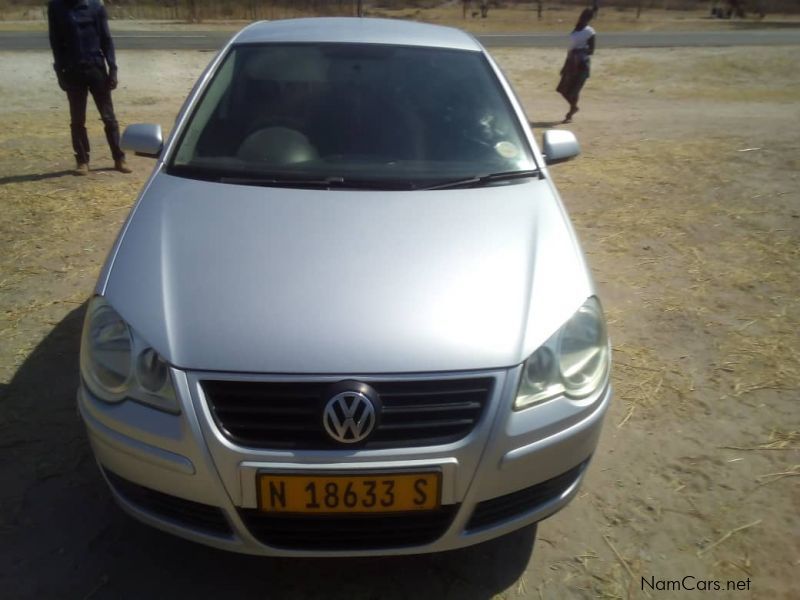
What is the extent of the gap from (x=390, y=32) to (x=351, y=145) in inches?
38.9

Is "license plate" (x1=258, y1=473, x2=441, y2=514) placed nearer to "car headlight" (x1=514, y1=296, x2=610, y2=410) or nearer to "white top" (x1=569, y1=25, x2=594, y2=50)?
"car headlight" (x1=514, y1=296, x2=610, y2=410)

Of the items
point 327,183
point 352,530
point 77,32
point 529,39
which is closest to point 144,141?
point 327,183

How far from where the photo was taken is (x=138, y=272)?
7.82ft

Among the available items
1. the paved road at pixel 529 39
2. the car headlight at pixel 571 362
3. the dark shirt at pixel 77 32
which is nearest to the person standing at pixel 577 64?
the dark shirt at pixel 77 32

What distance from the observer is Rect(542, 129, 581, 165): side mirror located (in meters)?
3.53

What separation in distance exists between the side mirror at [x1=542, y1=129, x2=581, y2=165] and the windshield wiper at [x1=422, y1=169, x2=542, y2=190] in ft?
1.70

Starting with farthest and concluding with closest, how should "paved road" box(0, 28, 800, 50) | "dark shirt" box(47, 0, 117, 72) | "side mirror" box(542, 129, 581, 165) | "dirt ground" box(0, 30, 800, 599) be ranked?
"paved road" box(0, 28, 800, 50) → "dark shirt" box(47, 0, 117, 72) → "side mirror" box(542, 129, 581, 165) → "dirt ground" box(0, 30, 800, 599)

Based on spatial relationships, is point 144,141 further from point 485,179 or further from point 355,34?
point 485,179

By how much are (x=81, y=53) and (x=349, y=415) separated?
5.81 m

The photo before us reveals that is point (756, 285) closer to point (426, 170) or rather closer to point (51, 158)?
point (426, 170)

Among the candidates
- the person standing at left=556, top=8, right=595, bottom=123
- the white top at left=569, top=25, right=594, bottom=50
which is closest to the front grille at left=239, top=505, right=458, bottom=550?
the person standing at left=556, top=8, right=595, bottom=123

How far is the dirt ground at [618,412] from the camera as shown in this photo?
2.43m

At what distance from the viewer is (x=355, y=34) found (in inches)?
144

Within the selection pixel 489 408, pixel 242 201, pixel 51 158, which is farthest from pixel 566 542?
pixel 51 158
